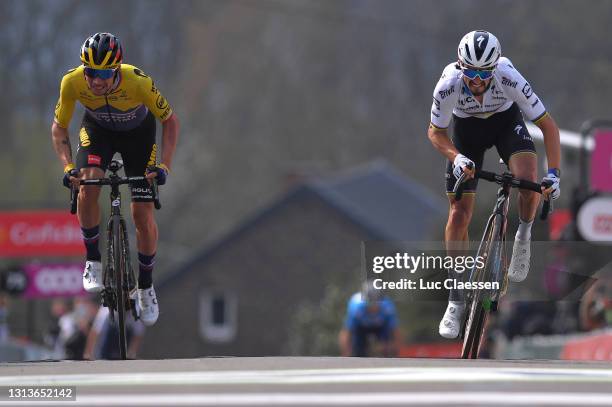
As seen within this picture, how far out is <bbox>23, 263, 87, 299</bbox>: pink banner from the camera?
31.9m

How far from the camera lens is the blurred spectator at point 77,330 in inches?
944

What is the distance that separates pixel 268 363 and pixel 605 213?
34.7 ft

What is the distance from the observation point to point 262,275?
66.4 m

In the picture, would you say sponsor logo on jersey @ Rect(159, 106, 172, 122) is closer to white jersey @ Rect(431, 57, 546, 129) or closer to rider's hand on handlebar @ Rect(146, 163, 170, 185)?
rider's hand on handlebar @ Rect(146, 163, 170, 185)

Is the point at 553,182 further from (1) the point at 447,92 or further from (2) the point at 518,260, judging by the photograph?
(1) the point at 447,92

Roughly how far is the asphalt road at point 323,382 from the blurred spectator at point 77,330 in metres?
11.4

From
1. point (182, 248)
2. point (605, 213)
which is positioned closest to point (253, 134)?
point (182, 248)

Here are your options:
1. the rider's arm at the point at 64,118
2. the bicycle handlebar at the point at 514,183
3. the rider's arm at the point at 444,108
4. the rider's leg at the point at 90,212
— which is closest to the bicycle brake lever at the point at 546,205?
the bicycle handlebar at the point at 514,183

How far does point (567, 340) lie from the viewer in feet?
70.5

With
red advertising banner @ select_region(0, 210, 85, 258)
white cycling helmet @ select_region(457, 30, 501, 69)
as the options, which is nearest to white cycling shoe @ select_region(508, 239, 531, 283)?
white cycling helmet @ select_region(457, 30, 501, 69)

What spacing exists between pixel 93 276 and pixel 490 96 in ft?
11.5

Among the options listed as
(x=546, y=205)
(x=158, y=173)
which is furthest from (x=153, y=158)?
(x=546, y=205)

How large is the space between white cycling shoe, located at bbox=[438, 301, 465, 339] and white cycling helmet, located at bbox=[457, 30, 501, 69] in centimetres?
201

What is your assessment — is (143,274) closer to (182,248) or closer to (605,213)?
(605,213)
